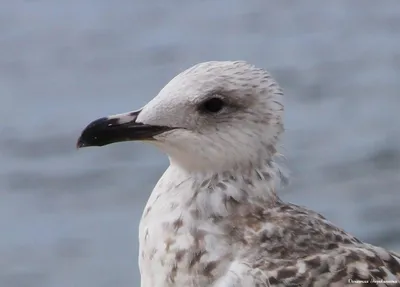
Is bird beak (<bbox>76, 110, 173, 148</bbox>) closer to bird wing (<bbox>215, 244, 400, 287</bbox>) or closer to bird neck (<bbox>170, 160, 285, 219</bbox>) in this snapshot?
bird neck (<bbox>170, 160, 285, 219</bbox>)

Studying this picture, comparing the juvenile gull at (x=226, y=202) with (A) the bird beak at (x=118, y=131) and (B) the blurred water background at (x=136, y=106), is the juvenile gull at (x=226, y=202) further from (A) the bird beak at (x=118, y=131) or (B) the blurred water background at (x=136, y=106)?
(B) the blurred water background at (x=136, y=106)

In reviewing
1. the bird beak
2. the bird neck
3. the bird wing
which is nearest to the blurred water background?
the bird neck

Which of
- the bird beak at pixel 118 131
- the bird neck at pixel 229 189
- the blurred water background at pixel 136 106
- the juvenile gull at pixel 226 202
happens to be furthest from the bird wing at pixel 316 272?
the blurred water background at pixel 136 106

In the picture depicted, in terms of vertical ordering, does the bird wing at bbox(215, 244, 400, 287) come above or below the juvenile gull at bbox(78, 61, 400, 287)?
below

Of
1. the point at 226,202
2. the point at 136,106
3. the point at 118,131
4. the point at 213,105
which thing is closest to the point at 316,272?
the point at 226,202

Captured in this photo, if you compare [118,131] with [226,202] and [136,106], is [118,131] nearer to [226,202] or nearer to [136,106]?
[226,202]

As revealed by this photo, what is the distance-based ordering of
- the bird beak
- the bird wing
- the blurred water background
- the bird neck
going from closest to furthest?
the bird wing < the bird beak < the bird neck < the blurred water background

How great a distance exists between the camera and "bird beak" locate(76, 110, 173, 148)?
5539 mm

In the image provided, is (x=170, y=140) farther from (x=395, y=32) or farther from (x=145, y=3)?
(x=145, y=3)

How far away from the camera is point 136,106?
1299cm

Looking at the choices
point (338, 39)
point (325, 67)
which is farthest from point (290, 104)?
point (338, 39)

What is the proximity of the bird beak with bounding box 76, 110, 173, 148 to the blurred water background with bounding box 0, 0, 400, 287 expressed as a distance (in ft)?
16.7

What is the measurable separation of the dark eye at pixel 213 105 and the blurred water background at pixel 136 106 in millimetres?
5139

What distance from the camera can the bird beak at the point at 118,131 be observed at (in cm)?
554
